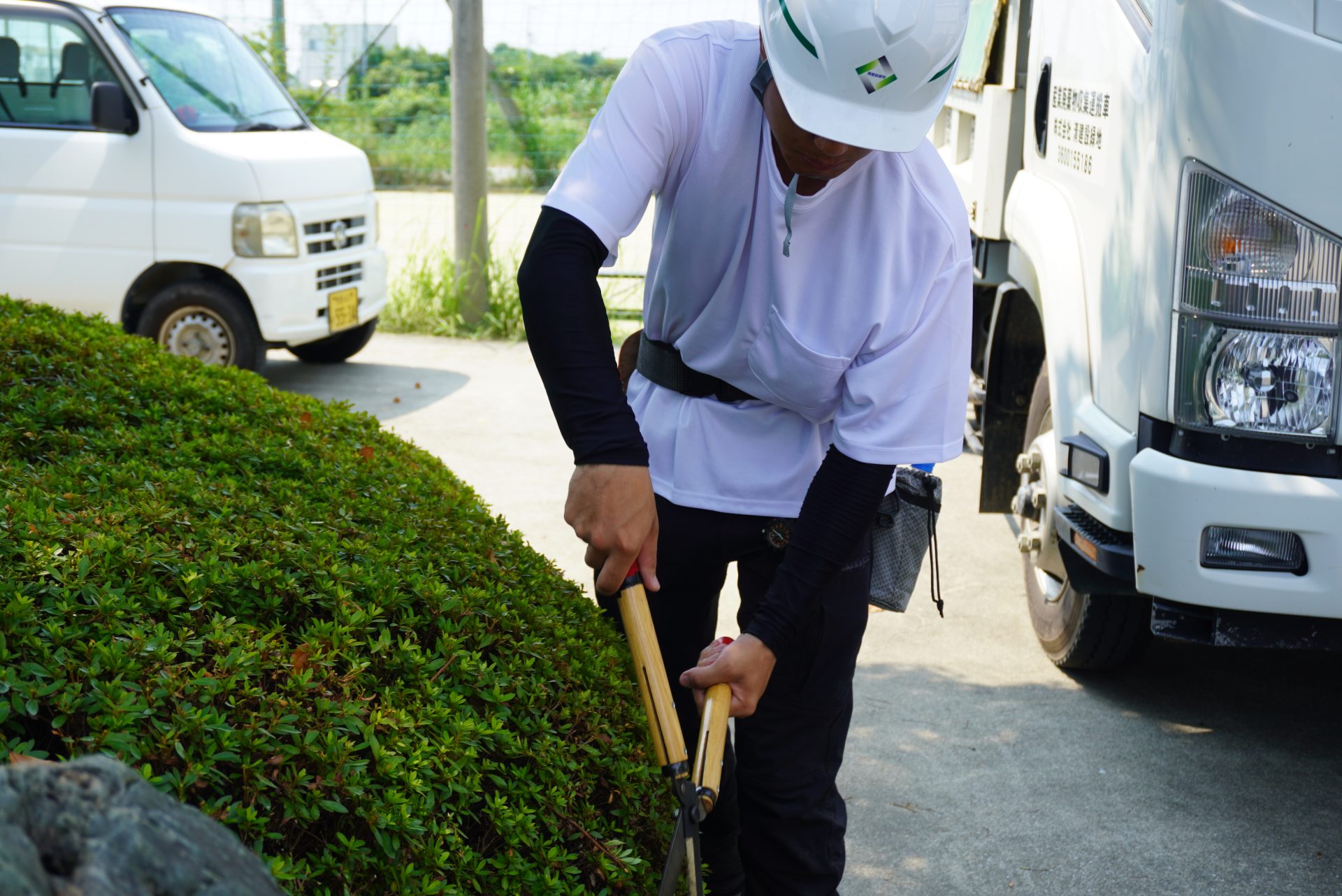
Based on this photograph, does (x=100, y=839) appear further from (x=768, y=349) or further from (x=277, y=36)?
(x=277, y=36)

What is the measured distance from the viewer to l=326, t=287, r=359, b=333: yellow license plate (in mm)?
7879

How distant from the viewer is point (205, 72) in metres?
7.73

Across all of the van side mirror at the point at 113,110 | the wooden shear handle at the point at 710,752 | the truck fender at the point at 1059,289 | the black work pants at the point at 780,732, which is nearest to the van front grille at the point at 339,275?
the van side mirror at the point at 113,110

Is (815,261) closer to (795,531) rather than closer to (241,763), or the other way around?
(795,531)

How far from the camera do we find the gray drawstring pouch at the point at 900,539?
2545 millimetres

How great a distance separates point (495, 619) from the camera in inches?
83.4

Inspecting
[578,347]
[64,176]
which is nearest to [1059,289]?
[578,347]

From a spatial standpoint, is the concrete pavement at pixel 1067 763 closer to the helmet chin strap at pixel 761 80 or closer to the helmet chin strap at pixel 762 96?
the helmet chin strap at pixel 762 96

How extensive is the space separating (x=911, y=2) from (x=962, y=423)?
29.4 inches

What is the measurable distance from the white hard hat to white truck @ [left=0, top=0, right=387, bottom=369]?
5938mm

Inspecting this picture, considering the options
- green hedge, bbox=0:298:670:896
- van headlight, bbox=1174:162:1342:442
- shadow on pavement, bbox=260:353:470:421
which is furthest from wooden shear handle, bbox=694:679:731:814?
shadow on pavement, bbox=260:353:470:421

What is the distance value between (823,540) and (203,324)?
6.13 metres

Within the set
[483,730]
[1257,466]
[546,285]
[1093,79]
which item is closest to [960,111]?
[1093,79]

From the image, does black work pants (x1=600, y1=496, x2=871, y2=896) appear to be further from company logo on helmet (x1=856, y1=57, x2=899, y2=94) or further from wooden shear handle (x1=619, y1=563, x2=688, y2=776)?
company logo on helmet (x1=856, y1=57, x2=899, y2=94)
